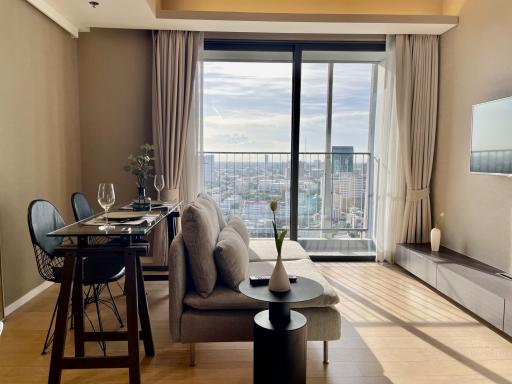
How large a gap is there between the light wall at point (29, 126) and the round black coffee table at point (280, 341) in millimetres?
2146

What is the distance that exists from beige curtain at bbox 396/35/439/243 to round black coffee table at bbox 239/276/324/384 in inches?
108

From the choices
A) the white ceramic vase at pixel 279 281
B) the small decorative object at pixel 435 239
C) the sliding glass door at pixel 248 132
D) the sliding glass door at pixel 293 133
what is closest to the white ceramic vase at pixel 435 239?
the small decorative object at pixel 435 239

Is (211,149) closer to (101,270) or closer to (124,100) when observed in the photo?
(124,100)

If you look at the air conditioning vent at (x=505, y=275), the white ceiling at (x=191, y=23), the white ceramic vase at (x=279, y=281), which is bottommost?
the air conditioning vent at (x=505, y=275)

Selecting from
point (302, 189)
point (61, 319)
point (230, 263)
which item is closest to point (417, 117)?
point (302, 189)

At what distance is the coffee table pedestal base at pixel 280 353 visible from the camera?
179cm

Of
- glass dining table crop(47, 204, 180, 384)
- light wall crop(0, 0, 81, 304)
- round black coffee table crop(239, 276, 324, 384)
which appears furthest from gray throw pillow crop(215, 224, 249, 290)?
light wall crop(0, 0, 81, 304)

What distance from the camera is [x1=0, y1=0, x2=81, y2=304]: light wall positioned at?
112 inches

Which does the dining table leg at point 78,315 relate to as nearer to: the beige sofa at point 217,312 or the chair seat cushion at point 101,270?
the chair seat cushion at point 101,270

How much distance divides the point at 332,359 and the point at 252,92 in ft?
10.2

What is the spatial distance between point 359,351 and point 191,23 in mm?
3256

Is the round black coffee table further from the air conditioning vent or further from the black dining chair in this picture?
the air conditioning vent

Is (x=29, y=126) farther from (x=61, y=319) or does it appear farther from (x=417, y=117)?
(x=417, y=117)

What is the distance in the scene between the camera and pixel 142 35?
4.05 meters
